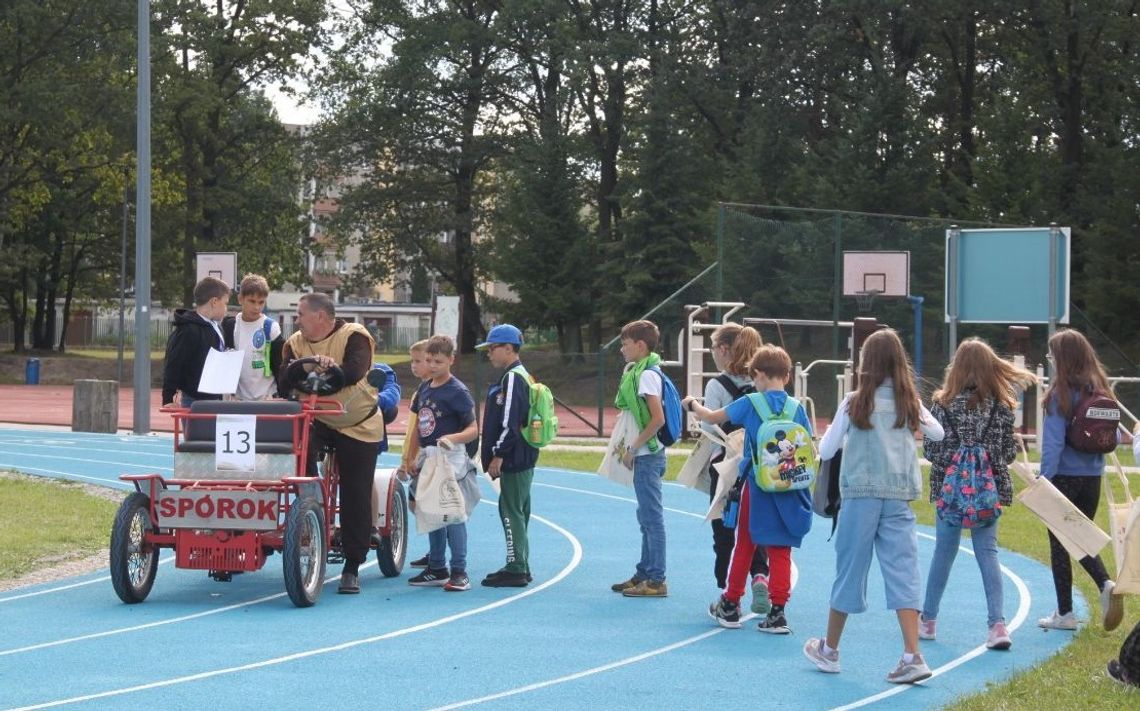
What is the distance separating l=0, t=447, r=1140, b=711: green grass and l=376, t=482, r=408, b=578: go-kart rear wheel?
105 inches

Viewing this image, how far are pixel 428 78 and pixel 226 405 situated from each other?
44.2m

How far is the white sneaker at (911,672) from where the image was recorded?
7.38m

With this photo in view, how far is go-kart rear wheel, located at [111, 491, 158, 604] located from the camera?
9.45 m

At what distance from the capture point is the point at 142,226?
25078 millimetres

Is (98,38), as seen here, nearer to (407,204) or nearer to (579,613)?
(407,204)

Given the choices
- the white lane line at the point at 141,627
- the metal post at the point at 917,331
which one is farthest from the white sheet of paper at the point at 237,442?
the metal post at the point at 917,331

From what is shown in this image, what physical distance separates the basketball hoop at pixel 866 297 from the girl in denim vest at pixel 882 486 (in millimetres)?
18388

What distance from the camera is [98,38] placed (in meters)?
50.7

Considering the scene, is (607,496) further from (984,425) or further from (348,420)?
(984,425)

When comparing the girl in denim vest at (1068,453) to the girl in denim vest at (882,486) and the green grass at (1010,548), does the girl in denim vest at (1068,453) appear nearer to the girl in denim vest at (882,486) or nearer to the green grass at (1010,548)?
the green grass at (1010,548)

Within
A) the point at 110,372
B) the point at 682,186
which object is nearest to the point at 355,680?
the point at 682,186

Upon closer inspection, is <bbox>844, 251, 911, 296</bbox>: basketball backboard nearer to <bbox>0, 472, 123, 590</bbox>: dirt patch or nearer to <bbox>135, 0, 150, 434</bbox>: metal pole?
<bbox>135, 0, 150, 434</bbox>: metal pole

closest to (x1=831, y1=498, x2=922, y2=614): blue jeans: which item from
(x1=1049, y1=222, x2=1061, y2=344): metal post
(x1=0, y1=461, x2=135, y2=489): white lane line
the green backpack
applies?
the green backpack

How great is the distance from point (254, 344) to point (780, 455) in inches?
152
